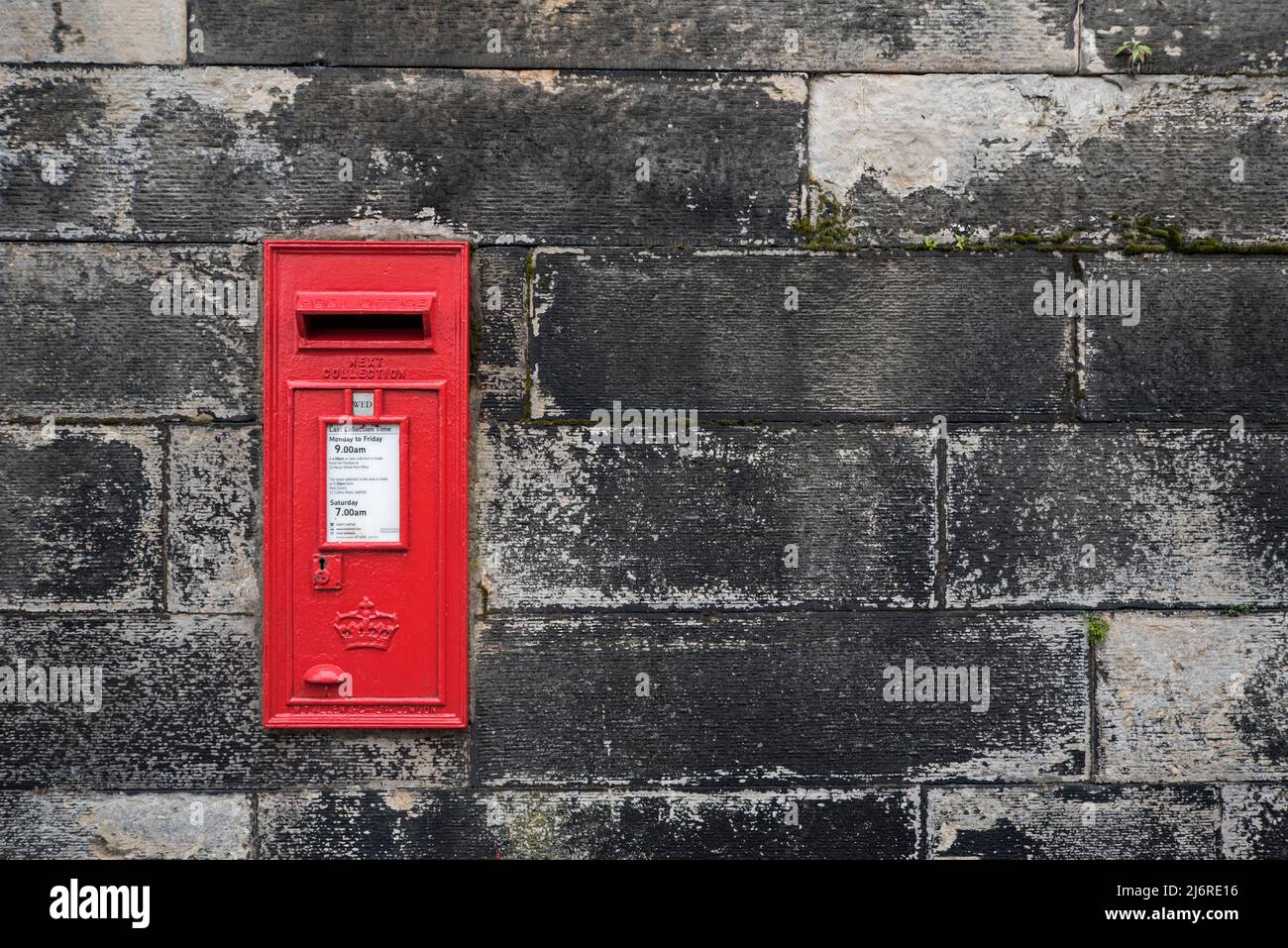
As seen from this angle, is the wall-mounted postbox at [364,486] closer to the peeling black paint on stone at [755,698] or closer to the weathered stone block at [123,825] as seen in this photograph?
the peeling black paint on stone at [755,698]

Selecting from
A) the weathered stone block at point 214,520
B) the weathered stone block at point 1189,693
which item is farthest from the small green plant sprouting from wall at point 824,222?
the weathered stone block at point 214,520

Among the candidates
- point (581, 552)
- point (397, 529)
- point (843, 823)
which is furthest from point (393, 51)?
point (843, 823)

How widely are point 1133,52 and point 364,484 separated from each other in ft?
11.3

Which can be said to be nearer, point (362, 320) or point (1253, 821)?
point (362, 320)

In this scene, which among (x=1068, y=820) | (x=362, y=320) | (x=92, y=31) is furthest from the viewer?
(x=1068, y=820)

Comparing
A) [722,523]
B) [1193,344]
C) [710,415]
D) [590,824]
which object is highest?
[1193,344]

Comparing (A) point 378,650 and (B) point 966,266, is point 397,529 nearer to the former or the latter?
(A) point 378,650

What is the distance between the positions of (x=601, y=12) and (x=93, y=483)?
2.72 m

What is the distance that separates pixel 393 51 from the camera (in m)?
3.55

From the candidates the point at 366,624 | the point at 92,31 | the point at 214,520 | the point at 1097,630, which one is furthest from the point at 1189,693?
the point at 92,31

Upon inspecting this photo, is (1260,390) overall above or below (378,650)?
above

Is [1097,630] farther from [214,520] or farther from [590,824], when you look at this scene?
[214,520]

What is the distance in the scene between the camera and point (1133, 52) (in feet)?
11.7

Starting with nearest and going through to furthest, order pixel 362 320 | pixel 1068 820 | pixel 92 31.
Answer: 1. pixel 362 320
2. pixel 92 31
3. pixel 1068 820
